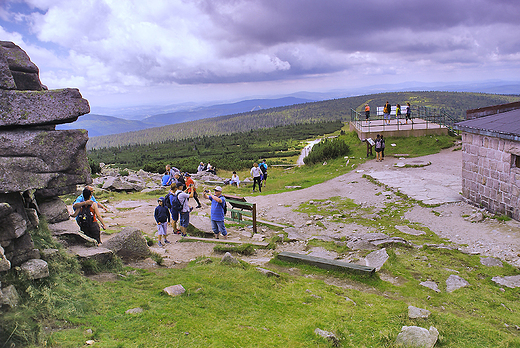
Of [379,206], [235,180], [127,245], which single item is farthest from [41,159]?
[235,180]

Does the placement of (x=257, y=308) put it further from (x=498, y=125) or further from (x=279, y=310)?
(x=498, y=125)

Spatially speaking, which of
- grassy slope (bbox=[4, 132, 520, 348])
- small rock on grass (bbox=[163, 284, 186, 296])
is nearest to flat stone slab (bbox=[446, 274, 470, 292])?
grassy slope (bbox=[4, 132, 520, 348])

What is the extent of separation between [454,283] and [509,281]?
3.62 feet

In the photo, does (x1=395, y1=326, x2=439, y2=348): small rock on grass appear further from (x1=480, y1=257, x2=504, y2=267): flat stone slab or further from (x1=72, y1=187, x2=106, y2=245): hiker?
(x1=72, y1=187, x2=106, y2=245): hiker

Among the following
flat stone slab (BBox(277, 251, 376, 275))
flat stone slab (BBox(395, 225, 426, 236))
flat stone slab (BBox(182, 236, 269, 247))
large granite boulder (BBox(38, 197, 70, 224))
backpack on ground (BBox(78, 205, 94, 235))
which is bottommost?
flat stone slab (BBox(395, 225, 426, 236))

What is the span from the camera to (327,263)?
7.81 m

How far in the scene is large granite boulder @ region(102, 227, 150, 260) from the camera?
740 cm

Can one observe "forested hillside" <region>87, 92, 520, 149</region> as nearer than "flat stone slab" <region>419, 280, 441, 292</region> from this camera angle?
No

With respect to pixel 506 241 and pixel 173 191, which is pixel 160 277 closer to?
pixel 173 191

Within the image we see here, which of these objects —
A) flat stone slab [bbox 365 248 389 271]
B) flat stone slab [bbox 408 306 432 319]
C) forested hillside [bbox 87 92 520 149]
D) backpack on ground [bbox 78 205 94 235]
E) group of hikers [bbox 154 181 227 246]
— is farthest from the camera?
forested hillside [bbox 87 92 520 149]

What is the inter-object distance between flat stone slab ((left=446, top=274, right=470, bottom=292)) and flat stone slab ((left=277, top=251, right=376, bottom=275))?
1411mm

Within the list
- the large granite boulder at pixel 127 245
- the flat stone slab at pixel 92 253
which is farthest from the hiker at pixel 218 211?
the flat stone slab at pixel 92 253

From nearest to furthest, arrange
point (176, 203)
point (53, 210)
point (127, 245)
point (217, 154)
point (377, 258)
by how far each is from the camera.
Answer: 1. point (53, 210)
2. point (127, 245)
3. point (377, 258)
4. point (176, 203)
5. point (217, 154)

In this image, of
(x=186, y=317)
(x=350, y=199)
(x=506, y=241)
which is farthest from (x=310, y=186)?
(x=186, y=317)
